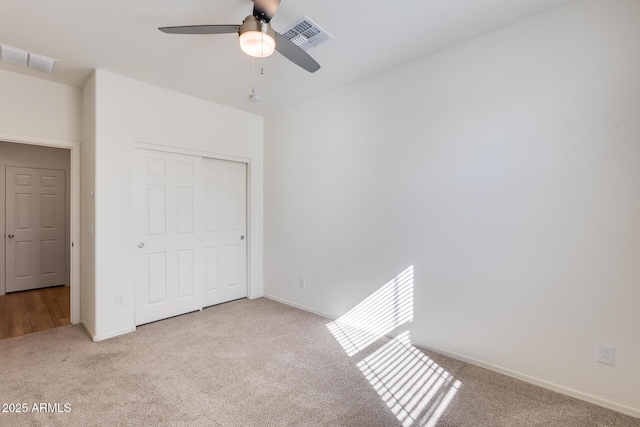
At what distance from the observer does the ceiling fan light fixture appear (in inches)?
68.9

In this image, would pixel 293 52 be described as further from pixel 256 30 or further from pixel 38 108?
pixel 38 108

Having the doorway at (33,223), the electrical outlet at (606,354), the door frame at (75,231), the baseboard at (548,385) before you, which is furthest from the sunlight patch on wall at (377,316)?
the doorway at (33,223)

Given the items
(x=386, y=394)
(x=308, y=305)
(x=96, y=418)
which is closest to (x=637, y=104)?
(x=386, y=394)

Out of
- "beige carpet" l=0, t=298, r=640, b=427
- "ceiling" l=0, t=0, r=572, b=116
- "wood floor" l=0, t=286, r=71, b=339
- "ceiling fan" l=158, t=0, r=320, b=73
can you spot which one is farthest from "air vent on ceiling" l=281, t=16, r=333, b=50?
"wood floor" l=0, t=286, r=71, b=339

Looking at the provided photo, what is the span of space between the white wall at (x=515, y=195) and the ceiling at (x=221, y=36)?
0.26 m

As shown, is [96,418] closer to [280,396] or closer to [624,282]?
[280,396]

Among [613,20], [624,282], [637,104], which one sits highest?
[613,20]

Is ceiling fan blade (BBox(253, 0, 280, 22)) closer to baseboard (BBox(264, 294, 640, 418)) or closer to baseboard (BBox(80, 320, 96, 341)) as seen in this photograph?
baseboard (BBox(264, 294, 640, 418))

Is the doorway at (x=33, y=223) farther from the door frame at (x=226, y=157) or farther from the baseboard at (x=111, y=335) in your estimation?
the door frame at (x=226, y=157)

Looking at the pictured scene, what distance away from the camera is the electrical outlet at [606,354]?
1.96 meters

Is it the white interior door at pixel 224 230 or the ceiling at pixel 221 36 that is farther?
the white interior door at pixel 224 230

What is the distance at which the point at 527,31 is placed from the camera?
2.25 meters

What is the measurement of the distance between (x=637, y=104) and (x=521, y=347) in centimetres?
181

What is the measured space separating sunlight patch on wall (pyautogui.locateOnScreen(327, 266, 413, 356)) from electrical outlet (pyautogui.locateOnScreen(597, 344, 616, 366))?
52.1 inches
